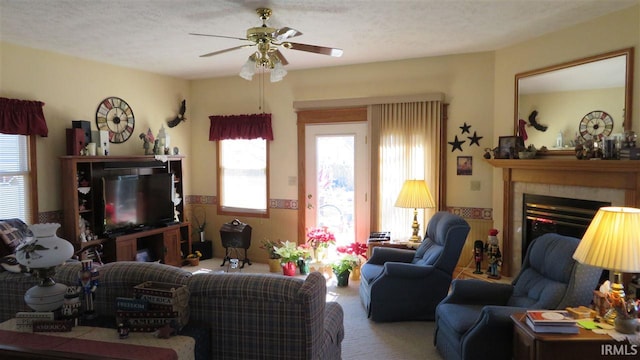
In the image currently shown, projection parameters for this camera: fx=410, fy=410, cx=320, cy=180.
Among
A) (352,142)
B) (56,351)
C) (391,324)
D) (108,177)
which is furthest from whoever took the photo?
(352,142)

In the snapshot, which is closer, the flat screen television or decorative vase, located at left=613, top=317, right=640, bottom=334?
decorative vase, located at left=613, top=317, right=640, bottom=334

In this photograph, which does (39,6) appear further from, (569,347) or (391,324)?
(569,347)

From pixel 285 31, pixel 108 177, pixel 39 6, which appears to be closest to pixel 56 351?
pixel 285 31

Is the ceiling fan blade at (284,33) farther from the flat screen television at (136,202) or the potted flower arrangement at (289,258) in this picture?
the flat screen television at (136,202)

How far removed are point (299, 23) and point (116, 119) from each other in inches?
123

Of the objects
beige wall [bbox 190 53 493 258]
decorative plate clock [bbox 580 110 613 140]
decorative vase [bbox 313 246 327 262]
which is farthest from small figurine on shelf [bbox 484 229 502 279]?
decorative vase [bbox 313 246 327 262]

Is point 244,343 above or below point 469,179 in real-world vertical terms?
below

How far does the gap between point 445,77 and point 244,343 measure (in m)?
4.18

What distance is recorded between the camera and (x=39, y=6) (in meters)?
3.29

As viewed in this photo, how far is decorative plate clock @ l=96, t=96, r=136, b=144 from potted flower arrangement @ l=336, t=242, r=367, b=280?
3311 mm

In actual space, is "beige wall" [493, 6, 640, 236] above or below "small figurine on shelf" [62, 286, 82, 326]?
above

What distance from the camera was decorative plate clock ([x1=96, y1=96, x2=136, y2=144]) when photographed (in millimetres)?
5320

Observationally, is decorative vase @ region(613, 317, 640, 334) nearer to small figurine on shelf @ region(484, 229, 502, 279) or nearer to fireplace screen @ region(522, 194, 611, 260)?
fireplace screen @ region(522, 194, 611, 260)

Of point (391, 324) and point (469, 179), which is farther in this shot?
point (469, 179)
